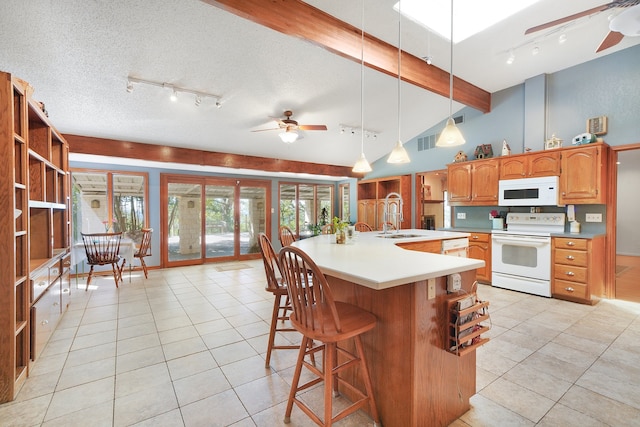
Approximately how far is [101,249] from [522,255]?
642 cm

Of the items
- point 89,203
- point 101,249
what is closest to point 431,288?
point 101,249

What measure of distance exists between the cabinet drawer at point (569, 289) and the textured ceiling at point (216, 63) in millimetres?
2937

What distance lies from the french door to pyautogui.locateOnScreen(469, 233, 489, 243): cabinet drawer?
4.90 metres

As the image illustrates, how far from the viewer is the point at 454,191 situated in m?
4.97

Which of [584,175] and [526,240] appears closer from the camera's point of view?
[584,175]

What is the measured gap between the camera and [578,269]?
11.3 ft

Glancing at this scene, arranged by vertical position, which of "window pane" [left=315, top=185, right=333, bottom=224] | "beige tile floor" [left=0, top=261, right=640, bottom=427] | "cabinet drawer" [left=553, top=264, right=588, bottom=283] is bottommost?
"beige tile floor" [left=0, top=261, right=640, bottom=427]

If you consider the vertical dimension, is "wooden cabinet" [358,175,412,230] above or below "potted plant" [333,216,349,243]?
above

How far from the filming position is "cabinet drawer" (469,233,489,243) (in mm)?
4324

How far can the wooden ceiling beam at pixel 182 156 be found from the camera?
4301 millimetres

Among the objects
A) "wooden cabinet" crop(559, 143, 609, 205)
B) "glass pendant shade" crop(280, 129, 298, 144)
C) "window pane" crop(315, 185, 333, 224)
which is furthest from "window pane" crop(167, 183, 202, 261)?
"wooden cabinet" crop(559, 143, 609, 205)

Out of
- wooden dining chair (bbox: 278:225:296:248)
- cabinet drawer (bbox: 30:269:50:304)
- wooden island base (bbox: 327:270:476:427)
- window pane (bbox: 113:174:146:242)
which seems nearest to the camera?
wooden island base (bbox: 327:270:476:427)

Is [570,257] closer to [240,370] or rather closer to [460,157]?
[460,157]

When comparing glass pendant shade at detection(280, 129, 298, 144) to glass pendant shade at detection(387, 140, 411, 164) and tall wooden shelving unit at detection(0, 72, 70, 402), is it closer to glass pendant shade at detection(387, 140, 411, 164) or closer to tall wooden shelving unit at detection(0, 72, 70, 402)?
glass pendant shade at detection(387, 140, 411, 164)
